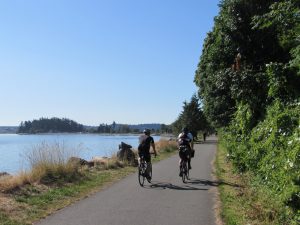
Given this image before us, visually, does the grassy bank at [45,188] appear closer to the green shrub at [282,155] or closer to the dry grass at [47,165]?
the dry grass at [47,165]

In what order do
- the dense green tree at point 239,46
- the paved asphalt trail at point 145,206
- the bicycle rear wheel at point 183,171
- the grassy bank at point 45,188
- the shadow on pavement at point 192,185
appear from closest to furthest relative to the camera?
the paved asphalt trail at point 145,206 → the grassy bank at point 45,188 → the shadow on pavement at point 192,185 → the bicycle rear wheel at point 183,171 → the dense green tree at point 239,46

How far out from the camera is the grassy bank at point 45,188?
33.8ft

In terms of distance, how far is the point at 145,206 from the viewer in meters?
10.9

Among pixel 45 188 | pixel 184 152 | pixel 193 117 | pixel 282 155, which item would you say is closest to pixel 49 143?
pixel 45 188

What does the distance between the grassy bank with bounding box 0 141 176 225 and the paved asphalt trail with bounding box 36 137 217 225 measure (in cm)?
49

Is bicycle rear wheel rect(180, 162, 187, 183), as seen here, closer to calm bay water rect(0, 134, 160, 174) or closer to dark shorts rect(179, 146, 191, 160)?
dark shorts rect(179, 146, 191, 160)

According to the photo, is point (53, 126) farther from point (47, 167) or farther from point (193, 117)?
point (47, 167)

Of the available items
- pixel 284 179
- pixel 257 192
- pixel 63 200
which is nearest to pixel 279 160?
pixel 284 179

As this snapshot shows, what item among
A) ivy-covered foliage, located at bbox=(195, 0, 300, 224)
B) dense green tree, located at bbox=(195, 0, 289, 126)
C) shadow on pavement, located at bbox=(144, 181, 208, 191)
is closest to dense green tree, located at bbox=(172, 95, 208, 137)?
ivy-covered foliage, located at bbox=(195, 0, 300, 224)

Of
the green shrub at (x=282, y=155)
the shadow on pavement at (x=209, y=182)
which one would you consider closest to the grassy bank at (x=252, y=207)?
the green shrub at (x=282, y=155)

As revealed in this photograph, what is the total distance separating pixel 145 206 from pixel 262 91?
622 centimetres

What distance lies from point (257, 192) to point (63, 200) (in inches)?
199

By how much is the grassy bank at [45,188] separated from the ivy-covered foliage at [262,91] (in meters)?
4.94

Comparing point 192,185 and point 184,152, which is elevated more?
point 184,152
